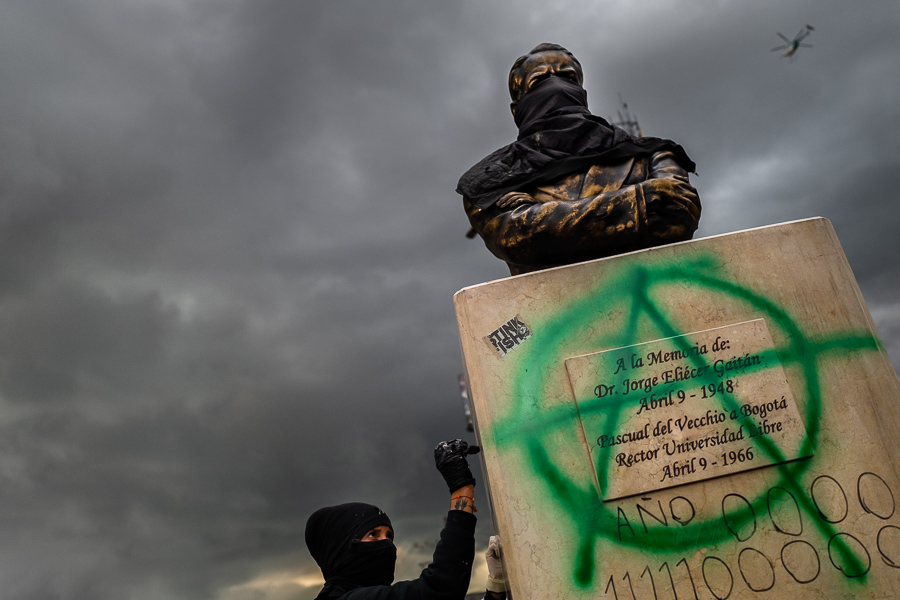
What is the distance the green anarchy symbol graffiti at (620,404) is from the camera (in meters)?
1.85

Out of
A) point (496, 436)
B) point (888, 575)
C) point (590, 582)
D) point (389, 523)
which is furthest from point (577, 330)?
point (389, 523)

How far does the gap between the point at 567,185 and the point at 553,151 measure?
203mm

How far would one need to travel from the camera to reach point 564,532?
1870mm

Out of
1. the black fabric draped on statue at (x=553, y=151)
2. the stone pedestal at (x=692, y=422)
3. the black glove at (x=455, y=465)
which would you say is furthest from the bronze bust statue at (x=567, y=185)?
the black glove at (x=455, y=465)

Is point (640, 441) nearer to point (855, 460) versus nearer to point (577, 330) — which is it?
point (577, 330)

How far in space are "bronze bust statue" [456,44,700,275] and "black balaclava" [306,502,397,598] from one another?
174cm

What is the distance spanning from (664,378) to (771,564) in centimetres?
63

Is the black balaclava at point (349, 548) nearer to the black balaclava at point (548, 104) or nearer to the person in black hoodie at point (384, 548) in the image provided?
the person in black hoodie at point (384, 548)

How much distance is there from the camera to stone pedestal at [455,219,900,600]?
71.8 inches

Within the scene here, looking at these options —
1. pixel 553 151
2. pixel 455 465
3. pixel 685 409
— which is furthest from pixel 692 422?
pixel 553 151

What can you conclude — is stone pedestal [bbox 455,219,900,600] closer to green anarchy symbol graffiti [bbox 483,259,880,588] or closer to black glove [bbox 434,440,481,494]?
green anarchy symbol graffiti [bbox 483,259,880,588]

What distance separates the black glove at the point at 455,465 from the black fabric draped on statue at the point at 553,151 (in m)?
1.09

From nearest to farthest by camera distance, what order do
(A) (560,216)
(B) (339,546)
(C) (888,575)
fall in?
(C) (888,575) < (A) (560,216) < (B) (339,546)

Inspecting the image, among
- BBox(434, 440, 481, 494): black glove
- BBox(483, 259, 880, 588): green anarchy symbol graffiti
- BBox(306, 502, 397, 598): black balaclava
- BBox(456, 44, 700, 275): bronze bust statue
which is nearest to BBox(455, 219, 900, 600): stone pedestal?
BBox(483, 259, 880, 588): green anarchy symbol graffiti
